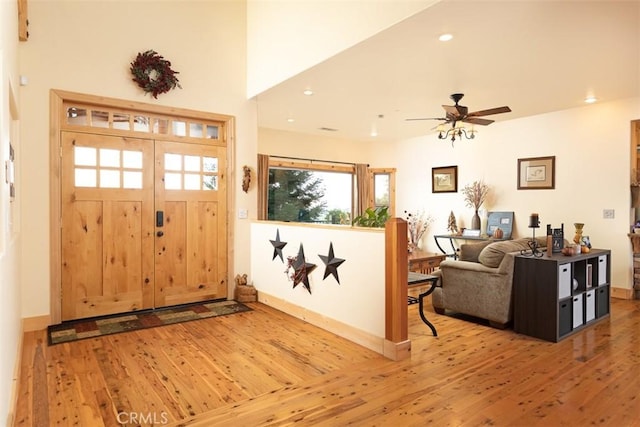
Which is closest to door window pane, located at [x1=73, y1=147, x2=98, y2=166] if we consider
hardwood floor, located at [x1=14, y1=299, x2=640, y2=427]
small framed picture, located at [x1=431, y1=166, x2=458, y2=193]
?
hardwood floor, located at [x1=14, y1=299, x2=640, y2=427]

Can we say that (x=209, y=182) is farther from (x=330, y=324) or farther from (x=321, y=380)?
(x=321, y=380)

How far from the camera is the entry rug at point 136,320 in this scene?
376 cm

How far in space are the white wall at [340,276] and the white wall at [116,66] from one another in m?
0.85

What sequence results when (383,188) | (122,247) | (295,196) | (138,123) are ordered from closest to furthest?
(122,247), (138,123), (295,196), (383,188)

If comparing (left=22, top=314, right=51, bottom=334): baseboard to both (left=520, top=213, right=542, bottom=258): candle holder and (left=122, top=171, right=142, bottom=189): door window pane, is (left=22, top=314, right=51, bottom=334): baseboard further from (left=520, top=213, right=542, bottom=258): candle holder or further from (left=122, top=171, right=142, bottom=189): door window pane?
(left=520, top=213, right=542, bottom=258): candle holder

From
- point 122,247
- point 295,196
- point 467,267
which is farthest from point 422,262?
point 122,247

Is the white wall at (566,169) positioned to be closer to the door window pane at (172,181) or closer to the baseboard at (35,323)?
the door window pane at (172,181)

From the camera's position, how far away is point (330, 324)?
12.6 feet

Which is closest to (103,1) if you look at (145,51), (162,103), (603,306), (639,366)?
(145,51)

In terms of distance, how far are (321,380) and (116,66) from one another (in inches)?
153

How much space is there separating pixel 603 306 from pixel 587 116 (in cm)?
276

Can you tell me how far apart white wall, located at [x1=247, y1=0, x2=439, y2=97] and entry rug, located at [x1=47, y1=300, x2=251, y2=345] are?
8.86 ft

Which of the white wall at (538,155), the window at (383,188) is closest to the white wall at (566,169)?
the white wall at (538,155)

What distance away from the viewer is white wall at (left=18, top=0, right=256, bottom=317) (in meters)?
3.88
